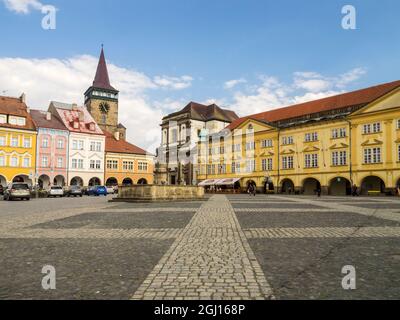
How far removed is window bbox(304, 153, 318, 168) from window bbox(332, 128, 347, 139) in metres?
3.81

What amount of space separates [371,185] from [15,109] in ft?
Answer: 177

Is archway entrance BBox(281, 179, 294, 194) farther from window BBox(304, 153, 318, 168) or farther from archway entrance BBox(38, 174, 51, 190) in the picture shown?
archway entrance BBox(38, 174, 51, 190)

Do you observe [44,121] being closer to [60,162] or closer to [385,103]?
[60,162]

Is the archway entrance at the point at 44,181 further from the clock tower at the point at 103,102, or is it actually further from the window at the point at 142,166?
the clock tower at the point at 103,102

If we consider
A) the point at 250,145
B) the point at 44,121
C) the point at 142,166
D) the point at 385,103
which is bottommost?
the point at 142,166

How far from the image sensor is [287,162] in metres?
53.2

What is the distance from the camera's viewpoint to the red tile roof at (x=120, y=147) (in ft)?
233

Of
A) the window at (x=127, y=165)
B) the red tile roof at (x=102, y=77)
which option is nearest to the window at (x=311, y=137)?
the window at (x=127, y=165)

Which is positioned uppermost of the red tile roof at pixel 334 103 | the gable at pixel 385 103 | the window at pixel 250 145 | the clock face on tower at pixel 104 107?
the clock face on tower at pixel 104 107

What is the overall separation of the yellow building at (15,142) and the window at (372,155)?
4779 cm

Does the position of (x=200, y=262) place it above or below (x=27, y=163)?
below

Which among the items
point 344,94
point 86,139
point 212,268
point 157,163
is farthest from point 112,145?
point 212,268

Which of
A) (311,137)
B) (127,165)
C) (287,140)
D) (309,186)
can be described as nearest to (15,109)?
(127,165)
